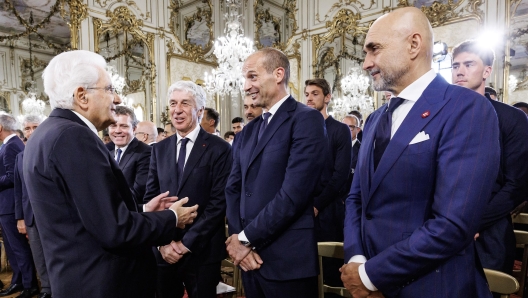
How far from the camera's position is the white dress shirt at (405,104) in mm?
1148

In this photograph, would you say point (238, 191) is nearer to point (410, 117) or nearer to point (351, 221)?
point (351, 221)

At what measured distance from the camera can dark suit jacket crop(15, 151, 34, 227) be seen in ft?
10.5

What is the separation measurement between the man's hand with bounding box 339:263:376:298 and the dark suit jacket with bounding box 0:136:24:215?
12.4 ft

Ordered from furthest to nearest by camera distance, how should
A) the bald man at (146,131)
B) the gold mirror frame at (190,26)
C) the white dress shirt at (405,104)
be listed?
the gold mirror frame at (190,26) → the bald man at (146,131) → the white dress shirt at (405,104)

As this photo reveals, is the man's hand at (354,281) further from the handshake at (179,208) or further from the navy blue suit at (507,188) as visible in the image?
the navy blue suit at (507,188)

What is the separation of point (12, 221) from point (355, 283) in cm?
408

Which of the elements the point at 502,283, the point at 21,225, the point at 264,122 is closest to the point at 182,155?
the point at 264,122

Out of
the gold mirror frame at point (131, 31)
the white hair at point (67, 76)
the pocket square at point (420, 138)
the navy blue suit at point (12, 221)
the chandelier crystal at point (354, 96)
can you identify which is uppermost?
the gold mirror frame at point (131, 31)

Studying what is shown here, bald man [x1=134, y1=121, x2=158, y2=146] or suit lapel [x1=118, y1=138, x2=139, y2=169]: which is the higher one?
bald man [x1=134, y1=121, x2=158, y2=146]

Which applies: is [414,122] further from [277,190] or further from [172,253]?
[172,253]

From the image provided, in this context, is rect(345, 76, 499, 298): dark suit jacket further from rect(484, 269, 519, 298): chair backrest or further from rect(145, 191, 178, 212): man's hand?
rect(145, 191, 178, 212): man's hand

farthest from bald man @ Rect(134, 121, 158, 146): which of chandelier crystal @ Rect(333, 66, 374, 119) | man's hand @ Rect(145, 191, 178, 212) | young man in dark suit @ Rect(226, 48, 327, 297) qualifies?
chandelier crystal @ Rect(333, 66, 374, 119)

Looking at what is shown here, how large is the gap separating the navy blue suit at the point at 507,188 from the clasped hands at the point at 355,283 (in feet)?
2.99

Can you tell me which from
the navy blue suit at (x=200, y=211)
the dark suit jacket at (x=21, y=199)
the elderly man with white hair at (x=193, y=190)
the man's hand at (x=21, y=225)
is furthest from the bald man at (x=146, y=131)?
the navy blue suit at (x=200, y=211)
